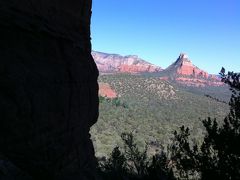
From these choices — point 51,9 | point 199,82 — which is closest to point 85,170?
point 51,9

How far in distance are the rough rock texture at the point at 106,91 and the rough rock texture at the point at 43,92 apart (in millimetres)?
108084

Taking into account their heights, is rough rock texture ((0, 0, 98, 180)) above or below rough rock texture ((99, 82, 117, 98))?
above

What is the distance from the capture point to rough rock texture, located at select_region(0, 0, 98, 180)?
878 centimetres

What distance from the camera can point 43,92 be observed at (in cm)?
977

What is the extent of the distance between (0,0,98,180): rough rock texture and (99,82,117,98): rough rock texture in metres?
108

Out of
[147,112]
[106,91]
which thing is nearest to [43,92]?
[147,112]

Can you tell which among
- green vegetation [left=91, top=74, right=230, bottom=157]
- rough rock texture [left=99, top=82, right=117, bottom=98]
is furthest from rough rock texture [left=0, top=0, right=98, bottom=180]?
rough rock texture [left=99, top=82, right=117, bottom=98]

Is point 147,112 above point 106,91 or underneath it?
underneath

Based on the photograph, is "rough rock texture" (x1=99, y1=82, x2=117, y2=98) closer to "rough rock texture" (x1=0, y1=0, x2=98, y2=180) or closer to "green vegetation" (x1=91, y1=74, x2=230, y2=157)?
"green vegetation" (x1=91, y1=74, x2=230, y2=157)

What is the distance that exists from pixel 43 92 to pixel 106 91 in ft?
368

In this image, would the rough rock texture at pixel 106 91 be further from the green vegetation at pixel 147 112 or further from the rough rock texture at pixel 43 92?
the rough rock texture at pixel 43 92

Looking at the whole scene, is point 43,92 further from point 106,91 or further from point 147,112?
point 106,91

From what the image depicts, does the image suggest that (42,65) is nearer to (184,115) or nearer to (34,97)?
(34,97)

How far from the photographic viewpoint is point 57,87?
10.6 metres
